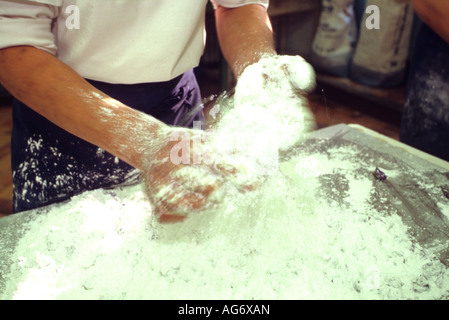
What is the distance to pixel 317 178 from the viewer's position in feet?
3.51

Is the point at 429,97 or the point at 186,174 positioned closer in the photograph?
the point at 186,174

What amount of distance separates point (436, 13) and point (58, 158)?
1224 mm

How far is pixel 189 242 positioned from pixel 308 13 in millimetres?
3642

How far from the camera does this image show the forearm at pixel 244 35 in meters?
1.00

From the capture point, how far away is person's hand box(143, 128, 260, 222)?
0.71 metres

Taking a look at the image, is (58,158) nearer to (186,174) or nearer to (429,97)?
(186,174)

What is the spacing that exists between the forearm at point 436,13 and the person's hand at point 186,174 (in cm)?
84

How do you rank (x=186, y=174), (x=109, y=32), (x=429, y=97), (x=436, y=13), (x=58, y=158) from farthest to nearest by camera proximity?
(x=429, y=97)
(x=436, y=13)
(x=58, y=158)
(x=109, y=32)
(x=186, y=174)

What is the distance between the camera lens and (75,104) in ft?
2.47

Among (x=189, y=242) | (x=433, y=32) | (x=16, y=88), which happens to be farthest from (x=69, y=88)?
(x=433, y=32)

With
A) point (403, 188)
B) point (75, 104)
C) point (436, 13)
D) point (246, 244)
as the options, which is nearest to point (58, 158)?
point (75, 104)

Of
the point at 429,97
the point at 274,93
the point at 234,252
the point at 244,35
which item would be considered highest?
the point at 244,35

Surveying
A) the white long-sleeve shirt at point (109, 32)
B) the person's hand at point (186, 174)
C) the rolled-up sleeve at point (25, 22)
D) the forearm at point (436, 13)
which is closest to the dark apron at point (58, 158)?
the white long-sleeve shirt at point (109, 32)

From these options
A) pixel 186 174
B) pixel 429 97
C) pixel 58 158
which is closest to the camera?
pixel 186 174
